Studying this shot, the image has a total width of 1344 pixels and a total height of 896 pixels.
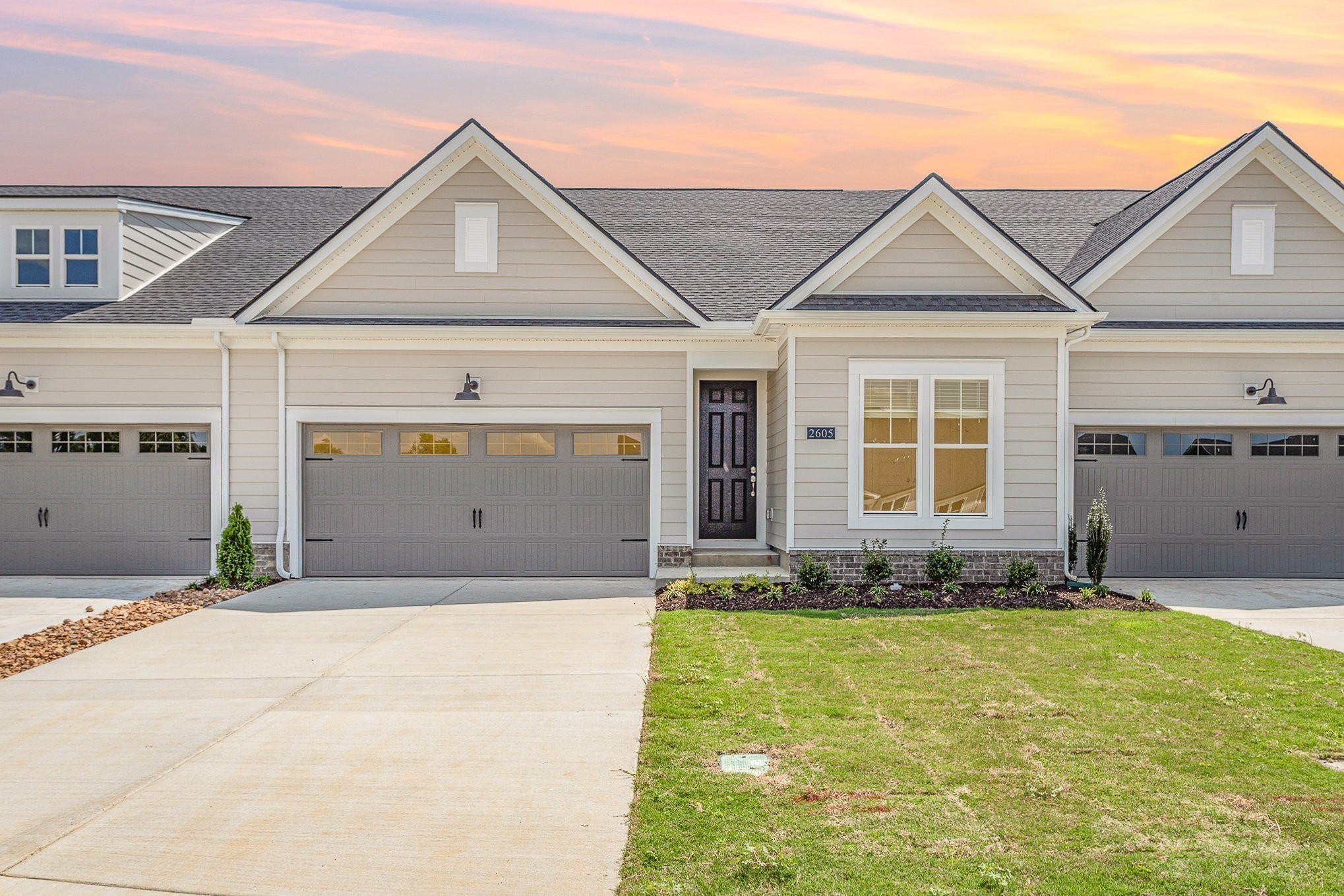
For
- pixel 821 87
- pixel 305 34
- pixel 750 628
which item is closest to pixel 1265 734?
pixel 750 628

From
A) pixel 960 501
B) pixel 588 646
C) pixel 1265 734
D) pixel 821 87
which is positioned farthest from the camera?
pixel 821 87

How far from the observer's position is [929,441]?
12.8m

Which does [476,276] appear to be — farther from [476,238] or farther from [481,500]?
[481,500]

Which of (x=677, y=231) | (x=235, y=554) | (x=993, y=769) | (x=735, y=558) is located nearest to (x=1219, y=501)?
(x=735, y=558)

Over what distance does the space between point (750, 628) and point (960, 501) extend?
4.10 m

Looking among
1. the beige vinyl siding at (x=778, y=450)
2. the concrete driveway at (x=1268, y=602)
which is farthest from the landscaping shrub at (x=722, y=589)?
the concrete driveway at (x=1268, y=602)

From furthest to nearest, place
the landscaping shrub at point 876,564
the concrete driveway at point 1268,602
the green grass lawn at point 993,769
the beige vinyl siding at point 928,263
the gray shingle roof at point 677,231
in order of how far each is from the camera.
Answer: the gray shingle roof at point 677,231 < the beige vinyl siding at point 928,263 < the landscaping shrub at point 876,564 < the concrete driveway at point 1268,602 < the green grass lawn at point 993,769

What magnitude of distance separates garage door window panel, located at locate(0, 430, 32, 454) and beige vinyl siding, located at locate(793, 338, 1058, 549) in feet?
35.5

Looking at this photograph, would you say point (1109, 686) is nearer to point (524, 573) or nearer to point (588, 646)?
point (588, 646)

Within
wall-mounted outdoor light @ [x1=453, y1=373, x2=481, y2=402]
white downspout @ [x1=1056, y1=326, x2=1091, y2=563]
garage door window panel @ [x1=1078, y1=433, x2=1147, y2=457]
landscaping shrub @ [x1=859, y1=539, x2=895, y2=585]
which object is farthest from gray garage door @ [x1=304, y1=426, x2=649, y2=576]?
garage door window panel @ [x1=1078, y1=433, x2=1147, y2=457]

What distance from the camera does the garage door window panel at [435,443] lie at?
46.2 ft

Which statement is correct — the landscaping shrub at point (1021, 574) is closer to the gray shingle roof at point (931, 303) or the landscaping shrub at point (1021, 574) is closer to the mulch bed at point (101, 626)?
the gray shingle roof at point (931, 303)

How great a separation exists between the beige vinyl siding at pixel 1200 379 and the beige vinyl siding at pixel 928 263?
202cm

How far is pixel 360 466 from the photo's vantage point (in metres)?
14.1
